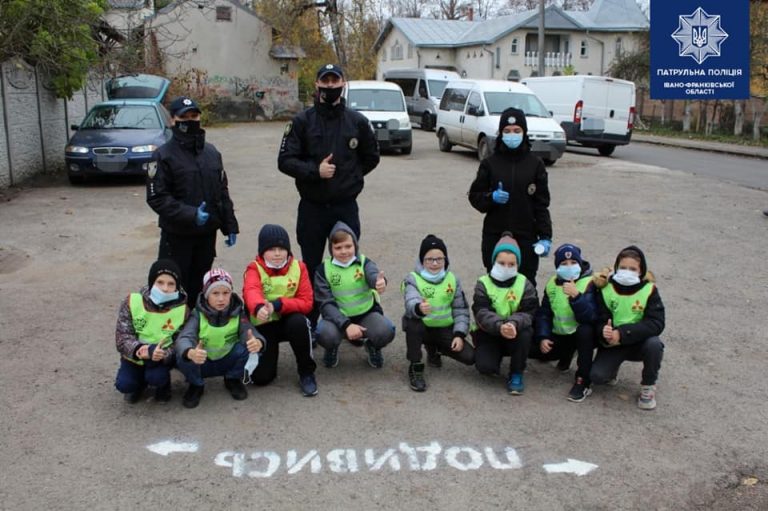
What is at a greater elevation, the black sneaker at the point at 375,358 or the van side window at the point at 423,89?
the van side window at the point at 423,89

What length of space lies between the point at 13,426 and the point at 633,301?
3.94 meters

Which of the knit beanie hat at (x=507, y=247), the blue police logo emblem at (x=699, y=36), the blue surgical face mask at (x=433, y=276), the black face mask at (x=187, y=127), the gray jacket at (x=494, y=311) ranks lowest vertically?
the gray jacket at (x=494, y=311)

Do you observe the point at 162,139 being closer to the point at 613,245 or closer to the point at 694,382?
the point at 613,245

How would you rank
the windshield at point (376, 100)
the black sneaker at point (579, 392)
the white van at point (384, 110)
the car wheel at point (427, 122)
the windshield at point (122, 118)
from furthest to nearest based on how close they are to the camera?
the car wheel at point (427, 122) < the windshield at point (376, 100) < the white van at point (384, 110) < the windshield at point (122, 118) < the black sneaker at point (579, 392)

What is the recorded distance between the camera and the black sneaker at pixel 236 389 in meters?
4.72

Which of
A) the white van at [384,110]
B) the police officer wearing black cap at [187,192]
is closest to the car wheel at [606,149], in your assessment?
the white van at [384,110]

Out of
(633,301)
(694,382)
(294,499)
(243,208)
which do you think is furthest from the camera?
(243,208)

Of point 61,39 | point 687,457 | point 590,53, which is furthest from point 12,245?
point 590,53

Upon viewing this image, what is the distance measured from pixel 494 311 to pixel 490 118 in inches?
506

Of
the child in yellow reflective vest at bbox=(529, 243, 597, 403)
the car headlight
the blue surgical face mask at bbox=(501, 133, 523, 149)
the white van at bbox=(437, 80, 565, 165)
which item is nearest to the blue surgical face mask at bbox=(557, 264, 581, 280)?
the child in yellow reflective vest at bbox=(529, 243, 597, 403)

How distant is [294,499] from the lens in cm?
355

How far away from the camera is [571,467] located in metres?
3.89

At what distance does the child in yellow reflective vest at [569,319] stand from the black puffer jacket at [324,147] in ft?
5.43

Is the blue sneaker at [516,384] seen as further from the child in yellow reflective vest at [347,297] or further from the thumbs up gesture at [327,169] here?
the thumbs up gesture at [327,169]
